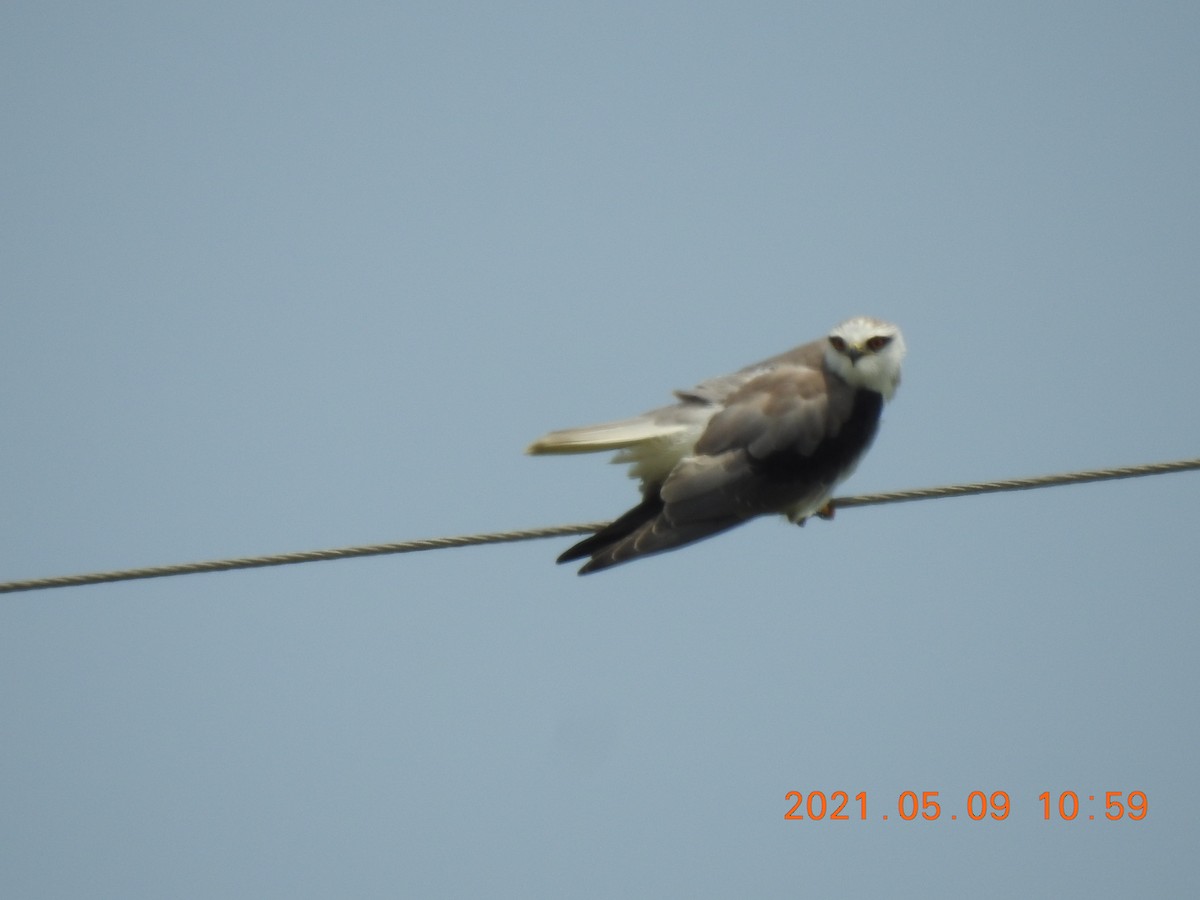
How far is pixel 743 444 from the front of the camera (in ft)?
22.1

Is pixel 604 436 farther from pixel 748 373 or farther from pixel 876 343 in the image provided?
pixel 876 343

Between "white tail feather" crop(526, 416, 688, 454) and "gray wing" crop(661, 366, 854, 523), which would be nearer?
"white tail feather" crop(526, 416, 688, 454)

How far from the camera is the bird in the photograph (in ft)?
21.3

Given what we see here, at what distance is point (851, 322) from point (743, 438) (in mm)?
989

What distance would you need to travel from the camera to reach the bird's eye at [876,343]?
23.6 ft

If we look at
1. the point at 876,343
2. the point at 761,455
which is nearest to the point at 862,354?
the point at 876,343

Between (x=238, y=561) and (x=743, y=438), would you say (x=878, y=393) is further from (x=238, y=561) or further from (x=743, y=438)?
(x=238, y=561)

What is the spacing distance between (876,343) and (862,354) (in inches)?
5.0

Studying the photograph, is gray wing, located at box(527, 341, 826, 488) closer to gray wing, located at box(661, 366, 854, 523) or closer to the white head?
gray wing, located at box(661, 366, 854, 523)

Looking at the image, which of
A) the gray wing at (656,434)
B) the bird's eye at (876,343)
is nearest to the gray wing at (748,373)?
the gray wing at (656,434)

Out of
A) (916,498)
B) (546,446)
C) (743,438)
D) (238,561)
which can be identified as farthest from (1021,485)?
(238,561)

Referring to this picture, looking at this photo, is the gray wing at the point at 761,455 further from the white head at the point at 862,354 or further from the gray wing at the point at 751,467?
the white head at the point at 862,354

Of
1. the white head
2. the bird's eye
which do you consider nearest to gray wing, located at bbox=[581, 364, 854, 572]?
the white head

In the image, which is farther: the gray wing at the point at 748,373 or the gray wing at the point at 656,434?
the gray wing at the point at 748,373
